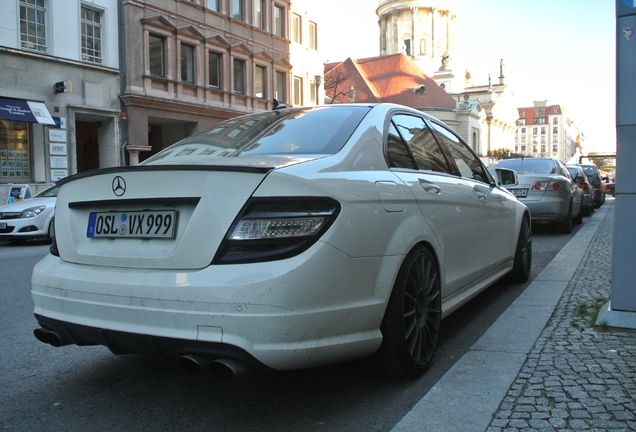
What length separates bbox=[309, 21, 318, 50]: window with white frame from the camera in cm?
3591

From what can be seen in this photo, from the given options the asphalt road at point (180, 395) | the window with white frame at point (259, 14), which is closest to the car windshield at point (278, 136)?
the asphalt road at point (180, 395)

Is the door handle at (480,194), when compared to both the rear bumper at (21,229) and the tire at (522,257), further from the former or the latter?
the rear bumper at (21,229)

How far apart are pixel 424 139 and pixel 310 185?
1747 mm

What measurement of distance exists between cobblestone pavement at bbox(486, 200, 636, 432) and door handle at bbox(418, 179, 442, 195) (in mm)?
1112

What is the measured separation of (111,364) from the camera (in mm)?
3705

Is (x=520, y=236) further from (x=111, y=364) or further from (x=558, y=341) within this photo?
(x=111, y=364)

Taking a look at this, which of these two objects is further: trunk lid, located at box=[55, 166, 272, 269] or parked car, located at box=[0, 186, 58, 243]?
parked car, located at box=[0, 186, 58, 243]

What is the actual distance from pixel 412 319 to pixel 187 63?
988 inches

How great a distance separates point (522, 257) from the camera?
5.98 m

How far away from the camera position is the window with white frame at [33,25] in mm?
19536

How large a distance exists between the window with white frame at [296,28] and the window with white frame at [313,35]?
1258 mm

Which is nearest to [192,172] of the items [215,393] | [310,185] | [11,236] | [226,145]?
[310,185]

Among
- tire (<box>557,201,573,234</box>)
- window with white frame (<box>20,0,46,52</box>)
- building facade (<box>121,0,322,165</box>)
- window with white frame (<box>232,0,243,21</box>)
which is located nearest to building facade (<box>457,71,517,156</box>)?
building facade (<box>121,0,322,165</box>)

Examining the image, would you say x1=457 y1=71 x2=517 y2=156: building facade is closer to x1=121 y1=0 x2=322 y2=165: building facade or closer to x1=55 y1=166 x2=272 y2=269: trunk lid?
x1=121 y1=0 x2=322 y2=165: building facade
